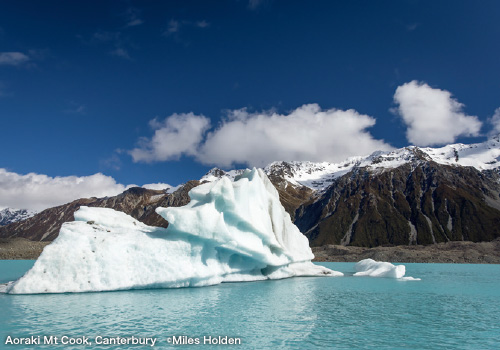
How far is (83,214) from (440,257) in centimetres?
8116

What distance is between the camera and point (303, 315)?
1591cm

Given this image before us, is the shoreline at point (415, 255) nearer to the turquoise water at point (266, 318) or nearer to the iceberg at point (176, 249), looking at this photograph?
the iceberg at point (176, 249)

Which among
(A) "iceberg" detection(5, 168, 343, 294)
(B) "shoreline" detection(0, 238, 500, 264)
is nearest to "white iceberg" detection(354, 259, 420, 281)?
(A) "iceberg" detection(5, 168, 343, 294)

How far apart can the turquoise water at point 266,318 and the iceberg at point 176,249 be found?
3.06 ft

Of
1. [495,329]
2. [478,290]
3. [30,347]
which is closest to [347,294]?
[495,329]

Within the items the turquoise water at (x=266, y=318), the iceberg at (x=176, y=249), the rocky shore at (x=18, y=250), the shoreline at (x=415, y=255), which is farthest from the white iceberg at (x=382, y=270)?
the rocky shore at (x=18, y=250)

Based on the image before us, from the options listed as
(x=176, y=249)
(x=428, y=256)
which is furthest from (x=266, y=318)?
(x=428, y=256)

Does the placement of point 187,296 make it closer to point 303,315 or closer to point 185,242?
point 185,242

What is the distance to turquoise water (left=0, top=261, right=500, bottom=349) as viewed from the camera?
11.9m

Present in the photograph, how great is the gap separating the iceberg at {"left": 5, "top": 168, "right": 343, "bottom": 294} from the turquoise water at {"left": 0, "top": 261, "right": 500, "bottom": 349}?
36.7 inches

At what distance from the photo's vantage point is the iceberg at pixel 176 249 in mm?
20156

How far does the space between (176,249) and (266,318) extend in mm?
10106

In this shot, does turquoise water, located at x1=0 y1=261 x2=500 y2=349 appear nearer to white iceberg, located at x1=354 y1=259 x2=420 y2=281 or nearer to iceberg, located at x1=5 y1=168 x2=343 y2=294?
iceberg, located at x1=5 y1=168 x2=343 y2=294

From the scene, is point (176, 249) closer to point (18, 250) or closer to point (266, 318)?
point (266, 318)
